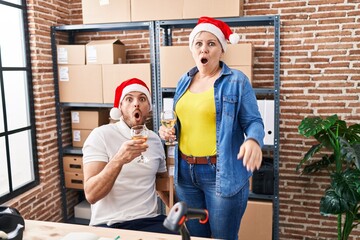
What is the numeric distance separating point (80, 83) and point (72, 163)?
2.72 ft

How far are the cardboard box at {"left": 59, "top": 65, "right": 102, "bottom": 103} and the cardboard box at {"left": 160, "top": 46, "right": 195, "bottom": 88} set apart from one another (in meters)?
0.65

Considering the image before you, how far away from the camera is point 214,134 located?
5.73 feet

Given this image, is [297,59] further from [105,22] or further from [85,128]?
[85,128]

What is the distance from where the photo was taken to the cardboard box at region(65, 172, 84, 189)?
3.45 meters

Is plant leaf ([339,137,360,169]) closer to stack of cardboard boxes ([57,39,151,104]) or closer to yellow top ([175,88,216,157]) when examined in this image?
yellow top ([175,88,216,157])

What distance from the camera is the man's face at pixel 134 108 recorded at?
1.88 m

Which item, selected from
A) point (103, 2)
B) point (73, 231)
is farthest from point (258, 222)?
point (103, 2)

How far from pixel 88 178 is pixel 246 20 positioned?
1881 millimetres

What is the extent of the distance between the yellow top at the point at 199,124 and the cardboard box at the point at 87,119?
5.73 ft

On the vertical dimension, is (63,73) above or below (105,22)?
below

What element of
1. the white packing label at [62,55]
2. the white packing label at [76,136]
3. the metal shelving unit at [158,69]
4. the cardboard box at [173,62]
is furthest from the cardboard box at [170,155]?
the white packing label at [62,55]

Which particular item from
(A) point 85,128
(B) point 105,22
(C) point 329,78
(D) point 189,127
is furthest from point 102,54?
(C) point 329,78

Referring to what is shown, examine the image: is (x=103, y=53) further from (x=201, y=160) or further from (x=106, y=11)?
(x=201, y=160)

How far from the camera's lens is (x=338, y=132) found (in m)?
2.75
